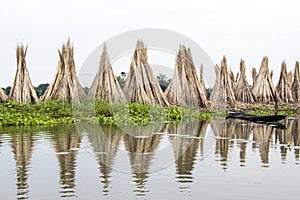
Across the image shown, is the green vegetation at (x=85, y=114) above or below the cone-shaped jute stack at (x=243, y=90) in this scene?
below

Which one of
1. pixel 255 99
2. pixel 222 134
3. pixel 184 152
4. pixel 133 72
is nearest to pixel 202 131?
pixel 222 134

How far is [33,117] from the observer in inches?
582

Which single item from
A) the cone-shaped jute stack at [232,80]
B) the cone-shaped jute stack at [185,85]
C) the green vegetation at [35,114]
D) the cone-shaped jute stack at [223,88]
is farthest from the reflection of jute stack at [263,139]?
the cone-shaped jute stack at [232,80]

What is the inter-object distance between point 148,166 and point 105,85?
1034 centimetres

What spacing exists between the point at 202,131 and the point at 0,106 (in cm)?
743

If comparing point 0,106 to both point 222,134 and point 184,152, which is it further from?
point 184,152

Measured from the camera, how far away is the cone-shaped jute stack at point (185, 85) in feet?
67.2

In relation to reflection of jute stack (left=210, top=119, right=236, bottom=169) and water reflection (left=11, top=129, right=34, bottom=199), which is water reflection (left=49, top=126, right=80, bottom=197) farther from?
reflection of jute stack (left=210, top=119, right=236, bottom=169)

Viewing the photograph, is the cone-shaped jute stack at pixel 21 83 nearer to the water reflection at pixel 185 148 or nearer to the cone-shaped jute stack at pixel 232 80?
the water reflection at pixel 185 148

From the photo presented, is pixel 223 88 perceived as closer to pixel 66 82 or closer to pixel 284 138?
pixel 66 82

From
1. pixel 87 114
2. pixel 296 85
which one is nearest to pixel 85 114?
pixel 87 114

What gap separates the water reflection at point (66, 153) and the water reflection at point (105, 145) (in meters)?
0.39

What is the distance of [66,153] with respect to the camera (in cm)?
860

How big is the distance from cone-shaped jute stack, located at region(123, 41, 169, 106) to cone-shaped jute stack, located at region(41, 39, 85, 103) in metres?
2.00
